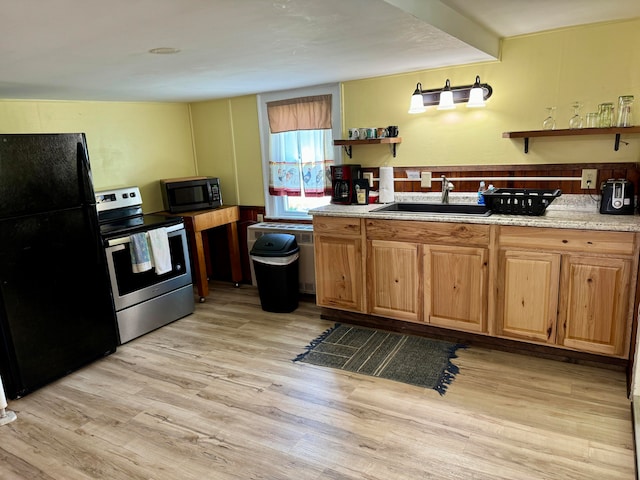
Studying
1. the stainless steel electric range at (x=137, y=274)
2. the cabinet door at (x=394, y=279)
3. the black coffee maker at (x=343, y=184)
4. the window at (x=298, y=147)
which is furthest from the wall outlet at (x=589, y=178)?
the stainless steel electric range at (x=137, y=274)

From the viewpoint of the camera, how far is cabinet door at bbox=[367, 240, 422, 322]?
3.23m

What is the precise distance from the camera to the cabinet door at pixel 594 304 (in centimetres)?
257

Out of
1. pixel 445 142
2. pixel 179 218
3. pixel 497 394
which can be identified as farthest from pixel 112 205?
pixel 497 394

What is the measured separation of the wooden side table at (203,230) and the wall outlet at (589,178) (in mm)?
3141

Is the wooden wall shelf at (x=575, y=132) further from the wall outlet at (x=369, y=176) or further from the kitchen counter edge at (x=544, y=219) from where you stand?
the wall outlet at (x=369, y=176)

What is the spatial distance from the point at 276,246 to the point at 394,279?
1121 mm

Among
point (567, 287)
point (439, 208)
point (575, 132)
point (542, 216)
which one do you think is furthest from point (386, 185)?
point (567, 287)

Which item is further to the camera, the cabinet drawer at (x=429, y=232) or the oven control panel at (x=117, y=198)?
the oven control panel at (x=117, y=198)

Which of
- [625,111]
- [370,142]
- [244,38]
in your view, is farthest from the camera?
[370,142]

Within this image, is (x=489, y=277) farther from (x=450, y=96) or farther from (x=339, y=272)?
(x=450, y=96)

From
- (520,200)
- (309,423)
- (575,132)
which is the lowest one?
(309,423)

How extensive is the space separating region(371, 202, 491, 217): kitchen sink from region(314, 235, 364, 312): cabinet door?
1.22 feet

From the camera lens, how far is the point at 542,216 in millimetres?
2836

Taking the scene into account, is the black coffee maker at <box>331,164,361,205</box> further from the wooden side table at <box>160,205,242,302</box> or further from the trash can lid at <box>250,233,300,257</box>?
the wooden side table at <box>160,205,242,302</box>
